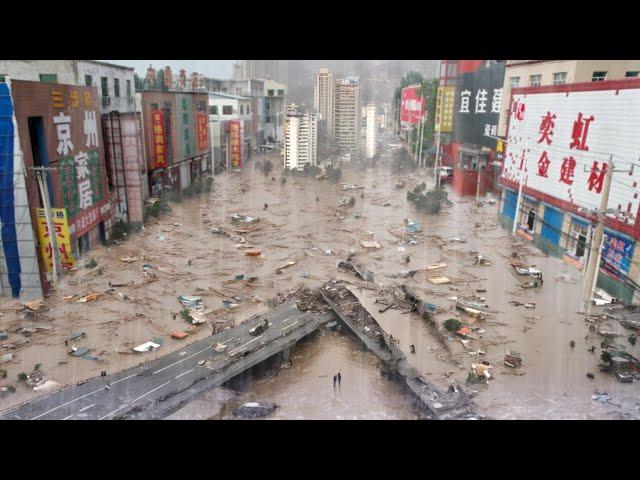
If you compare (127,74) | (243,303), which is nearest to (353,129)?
(127,74)

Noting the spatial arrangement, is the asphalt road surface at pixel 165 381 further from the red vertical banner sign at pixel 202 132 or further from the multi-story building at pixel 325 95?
the multi-story building at pixel 325 95

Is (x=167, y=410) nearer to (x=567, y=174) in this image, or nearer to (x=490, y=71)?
(x=567, y=174)

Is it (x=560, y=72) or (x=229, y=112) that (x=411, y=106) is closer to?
(x=229, y=112)

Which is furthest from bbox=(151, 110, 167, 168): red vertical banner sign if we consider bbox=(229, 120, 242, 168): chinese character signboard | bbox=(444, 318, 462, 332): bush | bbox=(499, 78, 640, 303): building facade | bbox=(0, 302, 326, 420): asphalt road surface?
bbox=(444, 318, 462, 332): bush

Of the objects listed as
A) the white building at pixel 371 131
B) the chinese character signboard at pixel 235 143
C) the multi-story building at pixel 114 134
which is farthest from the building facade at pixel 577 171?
the chinese character signboard at pixel 235 143

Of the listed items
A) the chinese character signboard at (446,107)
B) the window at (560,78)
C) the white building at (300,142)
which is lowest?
the white building at (300,142)

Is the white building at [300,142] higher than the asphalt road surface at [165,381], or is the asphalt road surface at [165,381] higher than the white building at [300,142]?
the white building at [300,142]
